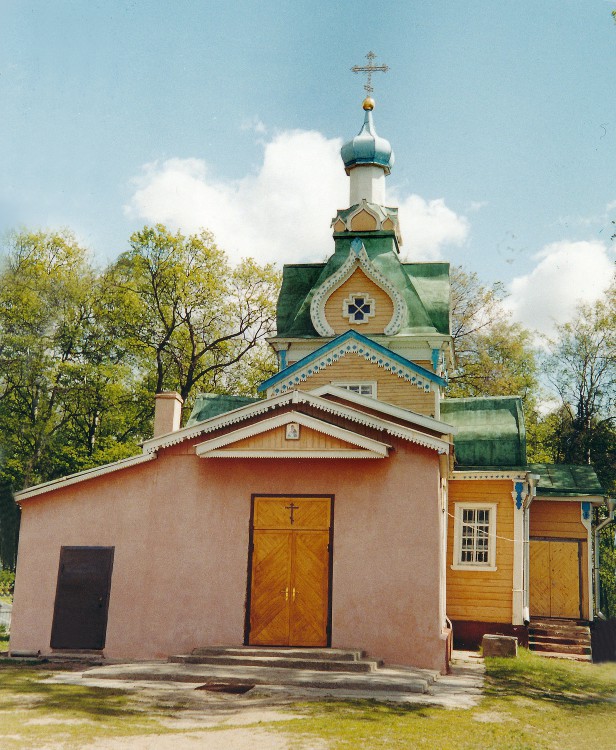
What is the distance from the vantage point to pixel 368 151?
26.0m

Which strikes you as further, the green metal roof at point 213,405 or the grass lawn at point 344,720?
the green metal roof at point 213,405

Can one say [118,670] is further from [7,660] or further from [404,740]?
[404,740]

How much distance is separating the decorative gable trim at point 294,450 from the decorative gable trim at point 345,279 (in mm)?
8940

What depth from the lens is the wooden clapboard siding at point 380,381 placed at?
19.3m

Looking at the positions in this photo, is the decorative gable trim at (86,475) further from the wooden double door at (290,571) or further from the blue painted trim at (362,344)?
the blue painted trim at (362,344)

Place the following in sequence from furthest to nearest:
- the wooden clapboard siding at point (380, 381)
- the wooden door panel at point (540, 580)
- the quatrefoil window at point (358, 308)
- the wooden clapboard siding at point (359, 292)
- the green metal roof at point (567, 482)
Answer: the quatrefoil window at point (358, 308), the wooden clapboard siding at point (359, 292), the wooden door panel at point (540, 580), the green metal roof at point (567, 482), the wooden clapboard siding at point (380, 381)

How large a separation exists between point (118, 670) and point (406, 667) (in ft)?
14.5

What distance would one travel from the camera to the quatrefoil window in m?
22.2

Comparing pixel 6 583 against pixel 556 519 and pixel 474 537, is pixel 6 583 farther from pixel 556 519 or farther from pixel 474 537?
pixel 556 519

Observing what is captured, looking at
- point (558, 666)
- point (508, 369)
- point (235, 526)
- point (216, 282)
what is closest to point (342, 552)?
point (235, 526)

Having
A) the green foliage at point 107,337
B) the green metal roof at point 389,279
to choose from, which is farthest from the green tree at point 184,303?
the green metal roof at point 389,279

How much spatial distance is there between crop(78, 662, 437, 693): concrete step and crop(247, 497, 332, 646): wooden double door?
3.39ft

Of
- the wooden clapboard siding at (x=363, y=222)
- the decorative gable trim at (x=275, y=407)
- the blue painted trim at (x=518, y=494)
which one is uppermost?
the wooden clapboard siding at (x=363, y=222)

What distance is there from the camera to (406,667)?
12289 millimetres
